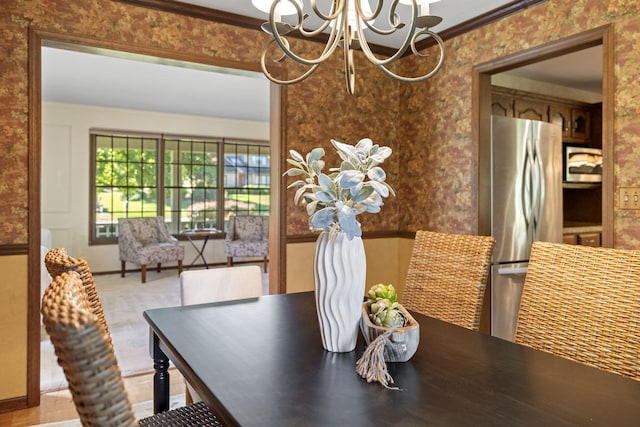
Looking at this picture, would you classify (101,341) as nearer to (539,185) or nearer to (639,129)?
(639,129)

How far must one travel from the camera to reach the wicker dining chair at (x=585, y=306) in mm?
1434

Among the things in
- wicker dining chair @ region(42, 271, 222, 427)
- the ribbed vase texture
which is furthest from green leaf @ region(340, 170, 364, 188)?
wicker dining chair @ region(42, 271, 222, 427)

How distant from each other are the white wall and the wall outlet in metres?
6.74

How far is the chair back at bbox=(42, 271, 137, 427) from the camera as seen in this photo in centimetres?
65

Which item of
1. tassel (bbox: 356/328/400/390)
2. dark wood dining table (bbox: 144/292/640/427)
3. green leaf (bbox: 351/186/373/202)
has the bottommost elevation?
dark wood dining table (bbox: 144/292/640/427)

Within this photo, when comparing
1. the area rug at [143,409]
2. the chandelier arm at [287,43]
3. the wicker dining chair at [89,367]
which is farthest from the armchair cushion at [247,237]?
the wicker dining chair at [89,367]

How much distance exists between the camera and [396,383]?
114 cm

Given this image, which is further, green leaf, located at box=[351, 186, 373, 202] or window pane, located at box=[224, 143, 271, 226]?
window pane, located at box=[224, 143, 271, 226]

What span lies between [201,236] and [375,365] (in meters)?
7.14

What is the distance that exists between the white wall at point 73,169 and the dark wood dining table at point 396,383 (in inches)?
248

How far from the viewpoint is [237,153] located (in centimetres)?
841

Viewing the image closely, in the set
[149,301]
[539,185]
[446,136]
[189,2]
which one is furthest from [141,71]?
[539,185]

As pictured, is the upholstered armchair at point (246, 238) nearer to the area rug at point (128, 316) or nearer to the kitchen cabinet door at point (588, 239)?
the area rug at point (128, 316)

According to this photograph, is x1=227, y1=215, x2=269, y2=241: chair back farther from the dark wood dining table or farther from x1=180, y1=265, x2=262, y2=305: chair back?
the dark wood dining table
